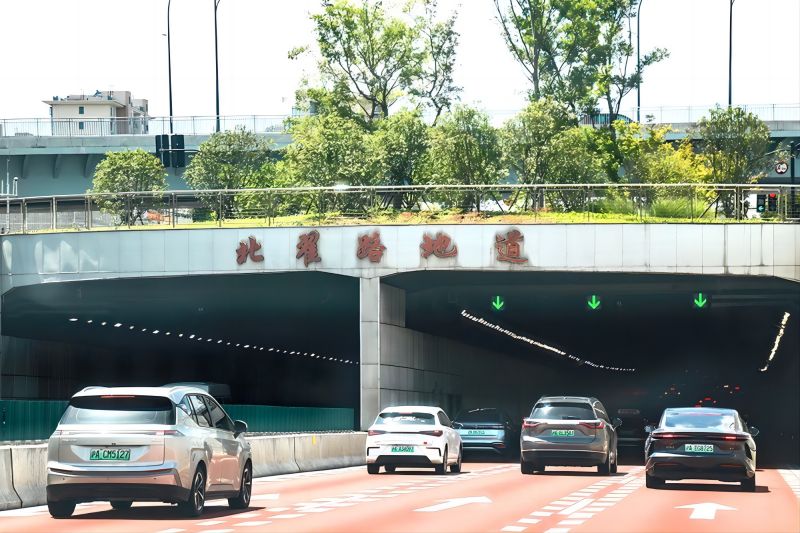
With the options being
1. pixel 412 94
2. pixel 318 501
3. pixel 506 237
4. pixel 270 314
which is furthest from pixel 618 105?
pixel 318 501

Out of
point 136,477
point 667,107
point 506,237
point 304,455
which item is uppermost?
point 667,107

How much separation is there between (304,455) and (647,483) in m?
10.3

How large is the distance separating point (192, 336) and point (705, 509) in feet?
172

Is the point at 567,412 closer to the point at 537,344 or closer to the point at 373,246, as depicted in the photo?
the point at 373,246

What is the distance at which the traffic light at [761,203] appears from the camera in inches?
1887

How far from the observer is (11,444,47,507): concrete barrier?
68.9 ft

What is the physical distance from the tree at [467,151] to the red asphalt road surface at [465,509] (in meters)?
39.4

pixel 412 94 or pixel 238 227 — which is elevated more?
pixel 412 94

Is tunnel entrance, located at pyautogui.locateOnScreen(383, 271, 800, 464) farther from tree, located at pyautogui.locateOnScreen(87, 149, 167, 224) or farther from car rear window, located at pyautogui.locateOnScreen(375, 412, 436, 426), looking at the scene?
tree, located at pyautogui.locateOnScreen(87, 149, 167, 224)

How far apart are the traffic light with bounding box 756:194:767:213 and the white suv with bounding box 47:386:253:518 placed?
32639 millimetres

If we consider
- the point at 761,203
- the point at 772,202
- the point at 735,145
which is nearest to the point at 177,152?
the point at 761,203

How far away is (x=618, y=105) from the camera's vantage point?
265 ft

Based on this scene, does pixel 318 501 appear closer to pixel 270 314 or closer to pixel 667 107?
pixel 270 314

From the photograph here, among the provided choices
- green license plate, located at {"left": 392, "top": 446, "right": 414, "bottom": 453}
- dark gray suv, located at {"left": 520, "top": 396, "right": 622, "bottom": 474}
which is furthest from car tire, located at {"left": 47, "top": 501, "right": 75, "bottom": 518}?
dark gray suv, located at {"left": 520, "top": 396, "right": 622, "bottom": 474}
